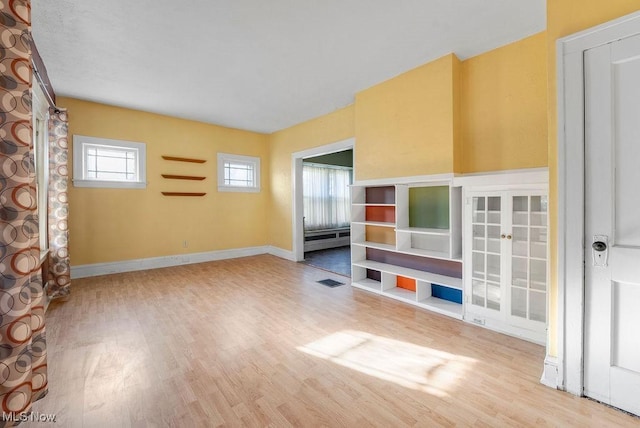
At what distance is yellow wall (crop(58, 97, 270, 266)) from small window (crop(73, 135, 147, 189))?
0.36ft

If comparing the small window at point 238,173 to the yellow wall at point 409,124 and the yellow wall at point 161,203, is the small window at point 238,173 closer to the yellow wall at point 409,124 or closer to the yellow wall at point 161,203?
the yellow wall at point 161,203

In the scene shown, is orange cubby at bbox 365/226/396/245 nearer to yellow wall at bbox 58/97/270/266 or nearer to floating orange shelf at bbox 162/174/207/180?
yellow wall at bbox 58/97/270/266

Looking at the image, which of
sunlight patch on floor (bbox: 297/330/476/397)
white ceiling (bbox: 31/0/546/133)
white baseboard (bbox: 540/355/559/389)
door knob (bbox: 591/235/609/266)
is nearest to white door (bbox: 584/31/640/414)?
door knob (bbox: 591/235/609/266)

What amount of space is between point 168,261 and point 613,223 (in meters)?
5.93

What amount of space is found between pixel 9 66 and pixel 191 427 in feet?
6.58

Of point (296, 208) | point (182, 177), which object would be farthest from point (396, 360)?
point (182, 177)

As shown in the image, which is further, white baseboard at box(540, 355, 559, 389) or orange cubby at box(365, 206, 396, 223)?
orange cubby at box(365, 206, 396, 223)

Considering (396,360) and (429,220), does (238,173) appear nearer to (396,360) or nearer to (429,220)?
(429,220)

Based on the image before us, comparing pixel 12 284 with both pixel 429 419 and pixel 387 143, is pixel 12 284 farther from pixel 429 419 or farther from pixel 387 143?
pixel 387 143

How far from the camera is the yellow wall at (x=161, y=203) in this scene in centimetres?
443

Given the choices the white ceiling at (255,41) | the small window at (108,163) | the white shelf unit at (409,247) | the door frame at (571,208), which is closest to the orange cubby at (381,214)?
the white shelf unit at (409,247)

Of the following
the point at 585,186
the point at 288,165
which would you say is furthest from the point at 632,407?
the point at 288,165

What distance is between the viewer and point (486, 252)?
2.62 m

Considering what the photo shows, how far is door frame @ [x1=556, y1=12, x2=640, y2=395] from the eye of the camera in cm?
167
